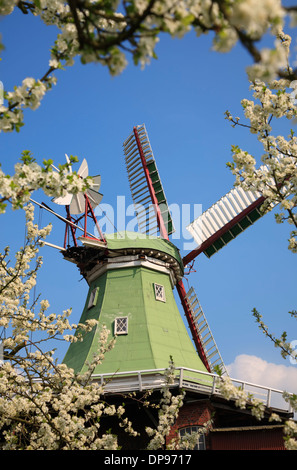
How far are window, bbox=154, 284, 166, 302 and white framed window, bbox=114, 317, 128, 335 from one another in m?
1.99

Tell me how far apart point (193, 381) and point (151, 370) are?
1.73m

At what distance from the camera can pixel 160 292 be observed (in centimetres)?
1966

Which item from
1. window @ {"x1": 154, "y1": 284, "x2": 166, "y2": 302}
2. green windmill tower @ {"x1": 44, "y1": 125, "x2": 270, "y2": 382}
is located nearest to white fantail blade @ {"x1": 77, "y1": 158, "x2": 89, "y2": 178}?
green windmill tower @ {"x1": 44, "y1": 125, "x2": 270, "y2": 382}

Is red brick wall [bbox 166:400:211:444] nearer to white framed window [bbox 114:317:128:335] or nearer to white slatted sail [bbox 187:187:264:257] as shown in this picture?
white framed window [bbox 114:317:128:335]

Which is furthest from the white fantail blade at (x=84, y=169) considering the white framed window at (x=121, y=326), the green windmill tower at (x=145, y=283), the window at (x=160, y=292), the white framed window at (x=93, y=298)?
the white framed window at (x=121, y=326)

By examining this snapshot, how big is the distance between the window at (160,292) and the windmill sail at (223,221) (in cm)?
391

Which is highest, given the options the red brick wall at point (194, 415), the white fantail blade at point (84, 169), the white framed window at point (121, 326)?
the white fantail blade at point (84, 169)

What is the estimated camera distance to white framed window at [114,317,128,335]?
17.6 m

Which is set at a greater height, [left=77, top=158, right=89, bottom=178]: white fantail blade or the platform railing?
[left=77, top=158, right=89, bottom=178]: white fantail blade

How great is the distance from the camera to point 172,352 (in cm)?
1744

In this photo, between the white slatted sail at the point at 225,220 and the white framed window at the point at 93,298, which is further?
the white slatted sail at the point at 225,220

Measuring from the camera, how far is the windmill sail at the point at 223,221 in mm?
23297

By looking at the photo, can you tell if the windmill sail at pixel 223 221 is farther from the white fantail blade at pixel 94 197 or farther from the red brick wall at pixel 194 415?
the red brick wall at pixel 194 415
